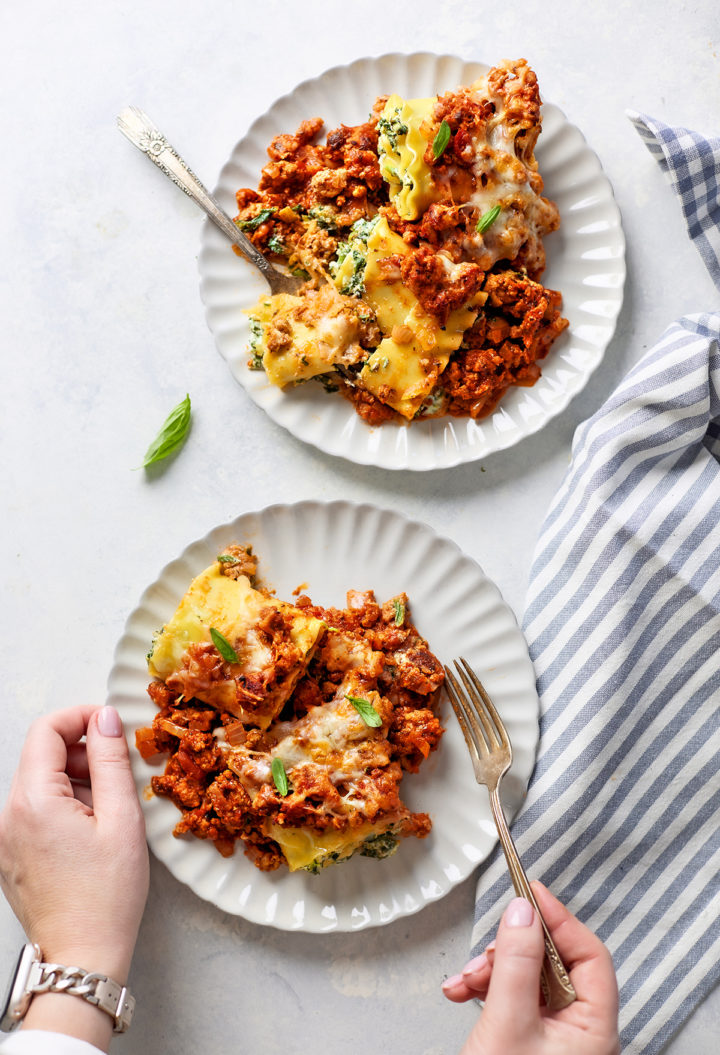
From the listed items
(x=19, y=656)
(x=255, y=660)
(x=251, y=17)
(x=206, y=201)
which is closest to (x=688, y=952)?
(x=255, y=660)

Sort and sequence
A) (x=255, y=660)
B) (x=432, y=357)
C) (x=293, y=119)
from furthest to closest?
(x=293, y=119) → (x=432, y=357) → (x=255, y=660)

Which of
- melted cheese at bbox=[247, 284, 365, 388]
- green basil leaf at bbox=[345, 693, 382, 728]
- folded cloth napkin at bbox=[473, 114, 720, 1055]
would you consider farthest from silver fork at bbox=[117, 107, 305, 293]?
green basil leaf at bbox=[345, 693, 382, 728]

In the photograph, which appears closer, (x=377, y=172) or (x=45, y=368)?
(x=377, y=172)

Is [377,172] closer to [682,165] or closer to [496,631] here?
[682,165]

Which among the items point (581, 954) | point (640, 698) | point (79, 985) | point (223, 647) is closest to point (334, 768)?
point (223, 647)

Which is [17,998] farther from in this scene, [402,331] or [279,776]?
[402,331]
